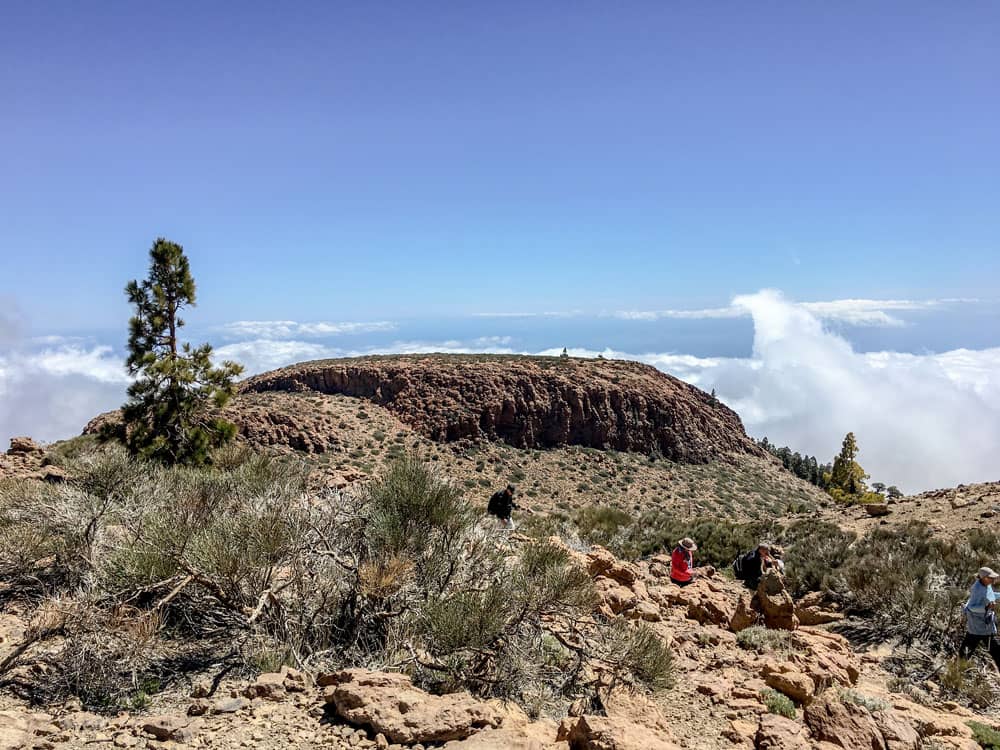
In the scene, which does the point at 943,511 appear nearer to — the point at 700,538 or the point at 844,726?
the point at 700,538

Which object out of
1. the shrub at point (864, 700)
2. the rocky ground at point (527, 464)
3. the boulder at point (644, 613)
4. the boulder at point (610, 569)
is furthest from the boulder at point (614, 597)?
the rocky ground at point (527, 464)

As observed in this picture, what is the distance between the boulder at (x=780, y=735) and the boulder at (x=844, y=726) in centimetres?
12

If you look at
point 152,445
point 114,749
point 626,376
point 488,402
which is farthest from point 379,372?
point 114,749

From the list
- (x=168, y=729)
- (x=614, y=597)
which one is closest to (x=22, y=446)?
(x=168, y=729)

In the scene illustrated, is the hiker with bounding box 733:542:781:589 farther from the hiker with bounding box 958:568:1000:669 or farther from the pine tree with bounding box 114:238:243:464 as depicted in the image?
the pine tree with bounding box 114:238:243:464

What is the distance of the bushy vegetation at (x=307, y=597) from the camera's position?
4.70 metres

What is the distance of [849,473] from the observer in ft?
125

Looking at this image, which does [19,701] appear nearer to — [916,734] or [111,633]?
[111,633]

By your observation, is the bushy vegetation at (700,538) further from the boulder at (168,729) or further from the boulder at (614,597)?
the boulder at (168,729)

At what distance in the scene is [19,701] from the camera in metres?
4.11

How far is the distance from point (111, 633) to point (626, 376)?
154 ft

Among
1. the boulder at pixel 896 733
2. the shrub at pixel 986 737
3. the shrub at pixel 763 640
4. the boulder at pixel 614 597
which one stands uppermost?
the boulder at pixel 896 733

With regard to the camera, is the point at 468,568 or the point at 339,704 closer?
the point at 339,704

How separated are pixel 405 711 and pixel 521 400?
39.4 m
